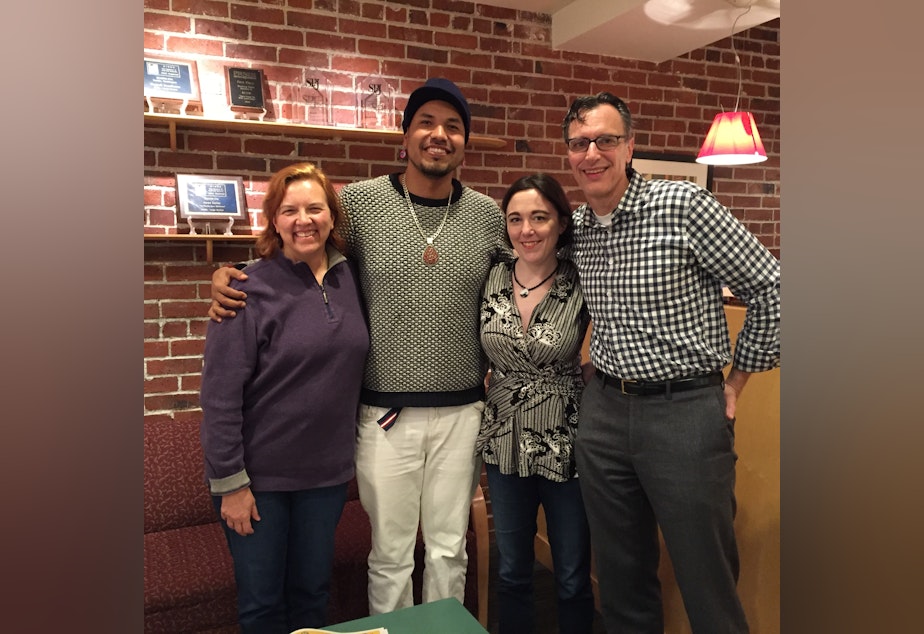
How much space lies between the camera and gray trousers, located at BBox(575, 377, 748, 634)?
1.67 metres

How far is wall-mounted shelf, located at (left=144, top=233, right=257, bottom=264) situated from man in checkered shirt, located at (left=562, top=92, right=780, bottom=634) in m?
1.72

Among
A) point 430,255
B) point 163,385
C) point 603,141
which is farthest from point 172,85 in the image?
point 603,141

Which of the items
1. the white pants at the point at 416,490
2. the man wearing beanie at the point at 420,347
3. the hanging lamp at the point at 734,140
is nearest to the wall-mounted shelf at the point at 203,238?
the man wearing beanie at the point at 420,347

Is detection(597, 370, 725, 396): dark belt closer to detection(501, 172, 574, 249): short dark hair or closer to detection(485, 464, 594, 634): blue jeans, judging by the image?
detection(485, 464, 594, 634): blue jeans

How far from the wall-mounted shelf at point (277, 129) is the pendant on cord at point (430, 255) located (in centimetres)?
137

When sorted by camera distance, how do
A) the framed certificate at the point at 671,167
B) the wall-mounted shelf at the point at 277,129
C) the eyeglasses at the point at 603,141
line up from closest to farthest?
1. the eyeglasses at the point at 603,141
2. the wall-mounted shelf at the point at 277,129
3. the framed certificate at the point at 671,167

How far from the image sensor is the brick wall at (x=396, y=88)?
2910 mm

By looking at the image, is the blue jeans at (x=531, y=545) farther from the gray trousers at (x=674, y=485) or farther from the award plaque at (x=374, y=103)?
the award plaque at (x=374, y=103)

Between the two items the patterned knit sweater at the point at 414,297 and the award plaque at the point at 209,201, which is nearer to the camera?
the patterned knit sweater at the point at 414,297

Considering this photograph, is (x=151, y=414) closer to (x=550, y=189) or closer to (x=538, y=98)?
(x=550, y=189)

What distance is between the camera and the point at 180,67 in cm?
285

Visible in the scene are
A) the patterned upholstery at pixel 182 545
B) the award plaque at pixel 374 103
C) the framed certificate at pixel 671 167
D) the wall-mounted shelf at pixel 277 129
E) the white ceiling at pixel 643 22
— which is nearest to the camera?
the patterned upholstery at pixel 182 545
